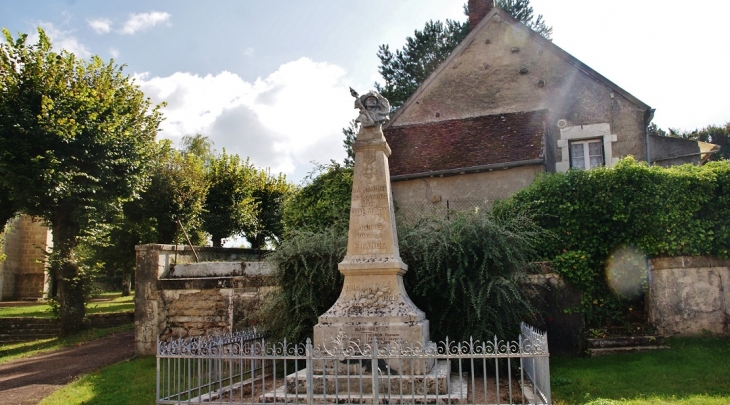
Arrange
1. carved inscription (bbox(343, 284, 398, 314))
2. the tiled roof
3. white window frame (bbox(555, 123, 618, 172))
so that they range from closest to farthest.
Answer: carved inscription (bbox(343, 284, 398, 314)), the tiled roof, white window frame (bbox(555, 123, 618, 172))

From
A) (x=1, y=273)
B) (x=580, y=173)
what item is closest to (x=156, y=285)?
(x=580, y=173)

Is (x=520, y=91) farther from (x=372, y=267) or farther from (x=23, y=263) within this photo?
(x=23, y=263)

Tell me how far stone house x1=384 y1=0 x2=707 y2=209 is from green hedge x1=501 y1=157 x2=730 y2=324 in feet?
10.7

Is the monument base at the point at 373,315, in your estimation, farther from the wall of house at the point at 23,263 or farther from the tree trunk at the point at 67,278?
the wall of house at the point at 23,263

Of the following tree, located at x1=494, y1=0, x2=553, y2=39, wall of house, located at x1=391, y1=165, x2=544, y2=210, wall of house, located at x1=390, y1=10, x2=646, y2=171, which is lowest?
wall of house, located at x1=391, y1=165, x2=544, y2=210

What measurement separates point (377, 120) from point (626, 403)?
15.8ft

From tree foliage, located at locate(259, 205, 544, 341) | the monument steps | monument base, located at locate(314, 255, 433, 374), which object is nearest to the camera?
monument base, located at locate(314, 255, 433, 374)

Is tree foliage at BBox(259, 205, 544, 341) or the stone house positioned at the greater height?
the stone house

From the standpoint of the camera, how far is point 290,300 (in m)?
9.44

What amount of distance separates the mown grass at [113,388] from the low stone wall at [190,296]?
1.07m

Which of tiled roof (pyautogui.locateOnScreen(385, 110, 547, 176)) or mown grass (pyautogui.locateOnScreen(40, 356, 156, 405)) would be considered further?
tiled roof (pyautogui.locateOnScreen(385, 110, 547, 176))

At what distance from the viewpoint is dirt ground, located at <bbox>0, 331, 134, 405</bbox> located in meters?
9.38

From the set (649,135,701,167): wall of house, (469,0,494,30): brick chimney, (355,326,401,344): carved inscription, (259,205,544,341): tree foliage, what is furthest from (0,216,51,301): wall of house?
(649,135,701,167): wall of house

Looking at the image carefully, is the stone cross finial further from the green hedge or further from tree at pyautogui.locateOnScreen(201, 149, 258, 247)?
tree at pyautogui.locateOnScreen(201, 149, 258, 247)
